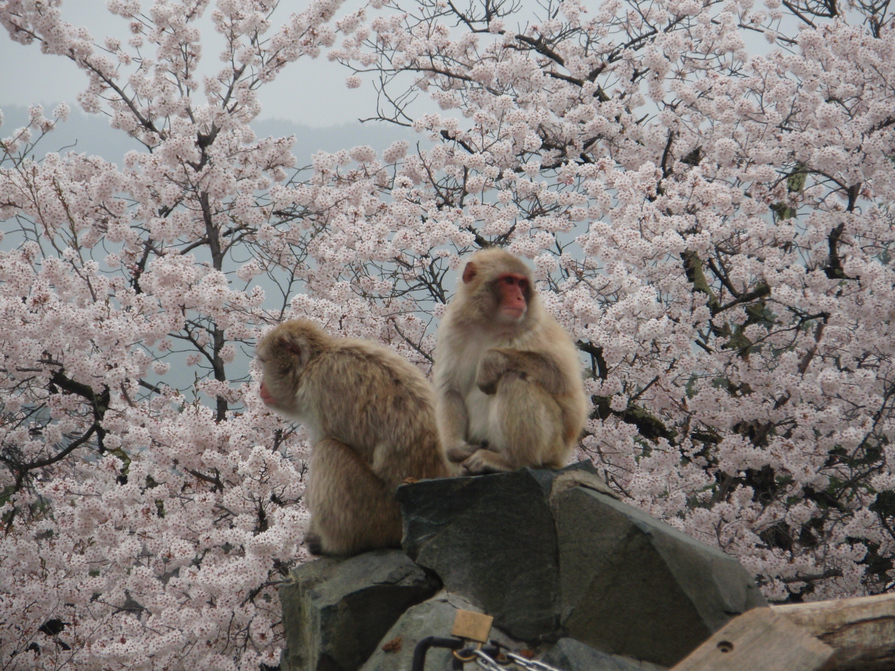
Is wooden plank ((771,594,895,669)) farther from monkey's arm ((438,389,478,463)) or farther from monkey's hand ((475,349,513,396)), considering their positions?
monkey's arm ((438,389,478,463))

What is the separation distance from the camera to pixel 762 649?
2400 mm

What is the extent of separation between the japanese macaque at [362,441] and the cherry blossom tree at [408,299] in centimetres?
157

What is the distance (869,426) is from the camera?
7.58 metres

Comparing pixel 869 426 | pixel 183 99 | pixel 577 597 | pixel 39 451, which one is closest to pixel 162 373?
pixel 39 451

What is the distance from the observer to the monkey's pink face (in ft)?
14.0

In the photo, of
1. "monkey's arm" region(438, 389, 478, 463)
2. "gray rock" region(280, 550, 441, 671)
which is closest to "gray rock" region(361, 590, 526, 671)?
"gray rock" region(280, 550, 441, 671)

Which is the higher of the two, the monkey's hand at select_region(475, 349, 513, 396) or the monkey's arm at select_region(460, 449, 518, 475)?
the monkey's hand at select_region(475, 349, 513, 396)

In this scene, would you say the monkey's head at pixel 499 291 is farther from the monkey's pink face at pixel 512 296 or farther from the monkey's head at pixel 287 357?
the monkey's head at pixel 287 357

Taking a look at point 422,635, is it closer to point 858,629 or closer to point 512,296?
point 512,296

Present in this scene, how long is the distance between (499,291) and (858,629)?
7.72 feet

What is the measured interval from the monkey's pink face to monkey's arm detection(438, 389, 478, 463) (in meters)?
0.57

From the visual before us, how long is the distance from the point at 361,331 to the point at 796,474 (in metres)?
4.42

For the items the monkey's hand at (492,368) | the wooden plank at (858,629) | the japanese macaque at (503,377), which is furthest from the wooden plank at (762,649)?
the monkey's hand at (492,368)

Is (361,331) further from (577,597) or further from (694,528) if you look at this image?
(577,597)
